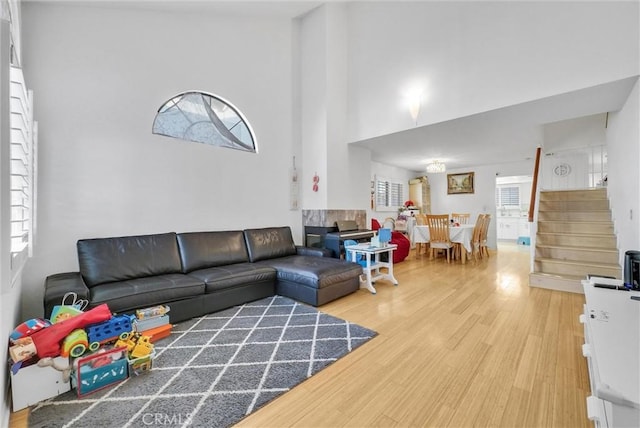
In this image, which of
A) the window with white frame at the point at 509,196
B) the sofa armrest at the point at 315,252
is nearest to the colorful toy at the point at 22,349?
the sofa armrest at the point at 315,252

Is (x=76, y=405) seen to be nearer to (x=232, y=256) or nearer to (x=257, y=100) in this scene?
(x=232, y=256)

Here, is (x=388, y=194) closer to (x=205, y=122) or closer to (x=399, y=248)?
(x=399, y=248)

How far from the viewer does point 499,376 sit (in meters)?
1.72

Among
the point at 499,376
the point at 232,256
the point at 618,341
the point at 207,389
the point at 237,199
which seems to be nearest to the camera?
the point at 618,341

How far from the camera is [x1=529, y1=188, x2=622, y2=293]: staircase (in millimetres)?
3561

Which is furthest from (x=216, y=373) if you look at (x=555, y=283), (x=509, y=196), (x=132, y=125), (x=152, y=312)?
(x=509, y=196)

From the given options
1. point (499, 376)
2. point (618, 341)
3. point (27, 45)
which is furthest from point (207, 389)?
point (27, 45)

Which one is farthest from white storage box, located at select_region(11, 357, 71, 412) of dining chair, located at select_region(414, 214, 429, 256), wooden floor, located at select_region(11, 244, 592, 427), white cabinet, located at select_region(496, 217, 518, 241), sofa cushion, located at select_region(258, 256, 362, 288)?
white cabinet, located at select_region(496, 217, 518, 241)

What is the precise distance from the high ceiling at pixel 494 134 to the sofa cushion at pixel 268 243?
2211 millimetres

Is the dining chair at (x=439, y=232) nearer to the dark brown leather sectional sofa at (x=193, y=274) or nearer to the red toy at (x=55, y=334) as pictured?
the dark brown leather sectional sofa at (x=193, y=274)

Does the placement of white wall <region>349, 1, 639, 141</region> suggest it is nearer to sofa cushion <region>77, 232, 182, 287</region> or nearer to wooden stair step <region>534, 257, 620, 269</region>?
wooden stair step <region>534, 257, 620, 269</region>

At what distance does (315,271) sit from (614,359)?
7.61 feet

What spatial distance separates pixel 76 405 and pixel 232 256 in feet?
6.89

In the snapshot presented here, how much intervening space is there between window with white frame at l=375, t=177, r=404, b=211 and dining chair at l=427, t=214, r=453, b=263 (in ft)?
4.86
